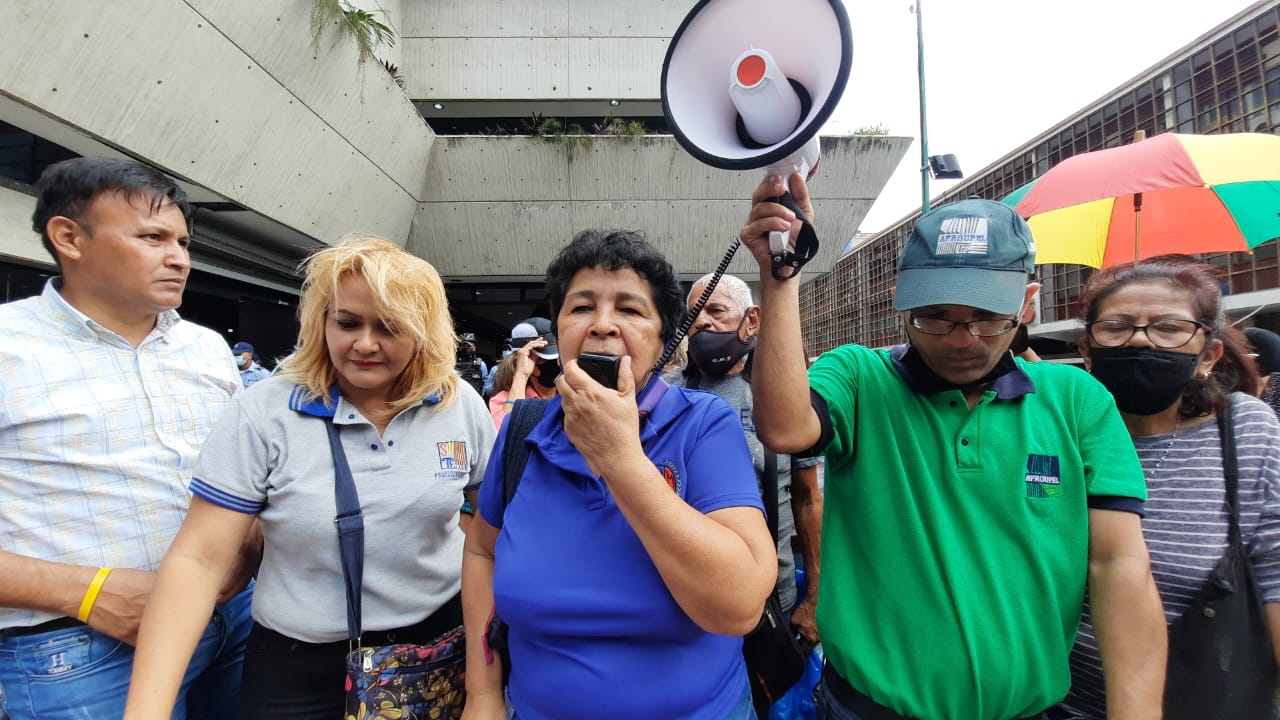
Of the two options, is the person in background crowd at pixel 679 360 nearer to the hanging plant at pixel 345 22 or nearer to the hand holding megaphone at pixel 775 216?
the hand holding megaphone at pixel 775 216

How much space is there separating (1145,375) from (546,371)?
2.75 m

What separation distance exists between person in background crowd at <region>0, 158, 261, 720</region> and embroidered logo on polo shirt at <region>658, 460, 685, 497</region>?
3.13ft

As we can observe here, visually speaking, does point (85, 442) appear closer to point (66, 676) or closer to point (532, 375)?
point (66, 676)

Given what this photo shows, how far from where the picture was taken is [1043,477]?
111 centimetres

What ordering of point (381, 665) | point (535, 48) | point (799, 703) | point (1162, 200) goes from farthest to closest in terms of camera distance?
point (535, 48)
point (1162, 200)
point (799, 703)
point (381, 665)

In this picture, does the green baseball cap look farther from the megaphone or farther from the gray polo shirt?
the gray polo shirt

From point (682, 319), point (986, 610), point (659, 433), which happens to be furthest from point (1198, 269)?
point (659, 433)

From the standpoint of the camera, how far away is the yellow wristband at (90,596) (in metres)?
1.24

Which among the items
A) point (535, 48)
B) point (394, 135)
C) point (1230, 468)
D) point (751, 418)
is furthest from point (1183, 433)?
point (535, 48)

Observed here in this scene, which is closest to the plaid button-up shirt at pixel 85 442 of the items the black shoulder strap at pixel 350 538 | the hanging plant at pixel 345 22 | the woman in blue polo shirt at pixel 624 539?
the black shoulder strap at pixel 350 538

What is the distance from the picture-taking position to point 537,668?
1.01m

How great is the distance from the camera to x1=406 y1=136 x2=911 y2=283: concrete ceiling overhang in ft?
36.1

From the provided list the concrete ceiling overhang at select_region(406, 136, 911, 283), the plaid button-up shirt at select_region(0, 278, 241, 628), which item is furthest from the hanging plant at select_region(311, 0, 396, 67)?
the plaid button-up shirt at select_region(0, 278, 241, 628)

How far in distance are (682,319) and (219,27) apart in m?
7.95
